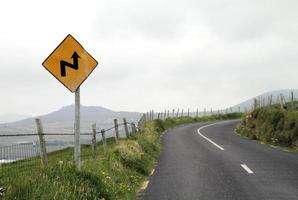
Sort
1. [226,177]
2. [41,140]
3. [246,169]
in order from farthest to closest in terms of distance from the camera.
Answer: [246,169]
[226,177]
[41,140]

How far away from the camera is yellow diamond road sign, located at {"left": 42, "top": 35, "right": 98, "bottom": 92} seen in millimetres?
9570

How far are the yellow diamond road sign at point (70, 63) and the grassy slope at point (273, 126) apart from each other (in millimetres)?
15777

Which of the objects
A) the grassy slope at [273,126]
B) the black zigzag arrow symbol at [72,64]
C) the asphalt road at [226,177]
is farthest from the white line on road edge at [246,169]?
the grassy slope at [273,126]

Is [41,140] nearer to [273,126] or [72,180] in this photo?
[72,180]

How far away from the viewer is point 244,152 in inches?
802

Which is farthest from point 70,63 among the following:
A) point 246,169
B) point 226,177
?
point 246,169

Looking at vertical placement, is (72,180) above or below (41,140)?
below

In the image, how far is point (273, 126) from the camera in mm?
27922

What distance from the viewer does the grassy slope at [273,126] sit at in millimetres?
24348

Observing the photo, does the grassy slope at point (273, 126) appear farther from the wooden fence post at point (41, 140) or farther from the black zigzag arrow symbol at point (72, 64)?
the black zigzag arrow symbol at point (72, 64)

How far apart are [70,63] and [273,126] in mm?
20619

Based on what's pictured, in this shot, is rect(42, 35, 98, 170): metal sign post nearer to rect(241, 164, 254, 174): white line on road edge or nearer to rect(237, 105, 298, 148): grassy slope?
rect(241, 164, 254, 174): white line on road edge

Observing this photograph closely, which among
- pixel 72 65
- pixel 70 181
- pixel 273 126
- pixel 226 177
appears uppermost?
pixel 72 65

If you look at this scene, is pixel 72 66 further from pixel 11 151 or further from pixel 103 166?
pixel 103 166
